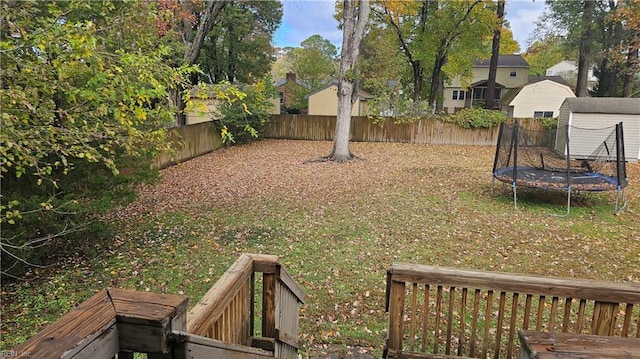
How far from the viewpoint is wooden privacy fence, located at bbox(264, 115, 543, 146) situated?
757 inches

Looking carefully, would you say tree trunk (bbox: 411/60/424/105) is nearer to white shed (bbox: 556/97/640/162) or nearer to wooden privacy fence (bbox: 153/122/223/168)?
white shed (bbox: 556/97/640/162)

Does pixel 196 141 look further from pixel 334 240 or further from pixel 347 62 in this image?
pixel 334 240

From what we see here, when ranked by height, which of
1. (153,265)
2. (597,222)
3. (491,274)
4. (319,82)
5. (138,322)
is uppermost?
(319,82)

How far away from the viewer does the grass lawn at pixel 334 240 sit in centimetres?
446

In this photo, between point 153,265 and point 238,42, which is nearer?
→ point 153,265

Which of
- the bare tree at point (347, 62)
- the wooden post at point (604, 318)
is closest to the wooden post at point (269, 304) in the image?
the wooden post at point (604, 318)

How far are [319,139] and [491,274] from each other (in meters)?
18.7

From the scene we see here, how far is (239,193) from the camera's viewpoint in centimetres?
952

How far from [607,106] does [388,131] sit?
9.25m

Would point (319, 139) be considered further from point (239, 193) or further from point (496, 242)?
point (496, 242)

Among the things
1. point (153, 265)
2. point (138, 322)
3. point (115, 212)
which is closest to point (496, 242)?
point (153, 265)

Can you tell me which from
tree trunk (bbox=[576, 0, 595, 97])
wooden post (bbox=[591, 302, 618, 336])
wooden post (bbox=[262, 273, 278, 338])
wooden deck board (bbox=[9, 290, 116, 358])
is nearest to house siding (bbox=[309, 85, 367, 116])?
tree trunk (bbox=[576, 0, 595, 97])

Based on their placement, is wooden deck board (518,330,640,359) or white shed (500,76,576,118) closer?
wooden deck board (518,330,640,359)

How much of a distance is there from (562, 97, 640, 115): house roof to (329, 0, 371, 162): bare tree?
9006 millimetres
